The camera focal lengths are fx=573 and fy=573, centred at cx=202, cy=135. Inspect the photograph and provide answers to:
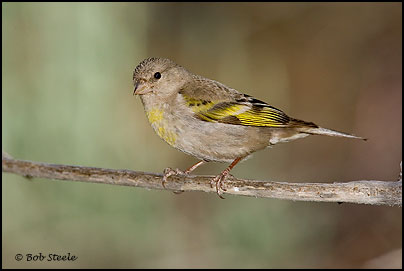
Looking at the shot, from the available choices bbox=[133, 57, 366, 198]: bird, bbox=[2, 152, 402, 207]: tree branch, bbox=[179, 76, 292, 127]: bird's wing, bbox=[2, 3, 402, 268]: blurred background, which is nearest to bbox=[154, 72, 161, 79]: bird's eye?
bbox=[133, 57, 366, 198]: bird

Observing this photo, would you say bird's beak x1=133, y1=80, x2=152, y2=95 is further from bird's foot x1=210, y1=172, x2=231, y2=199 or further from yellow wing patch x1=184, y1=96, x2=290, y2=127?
bird's foot x1=210, y1=172, x2=231, y2=199

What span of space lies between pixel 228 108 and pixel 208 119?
26cm

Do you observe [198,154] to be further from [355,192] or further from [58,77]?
[58,77]

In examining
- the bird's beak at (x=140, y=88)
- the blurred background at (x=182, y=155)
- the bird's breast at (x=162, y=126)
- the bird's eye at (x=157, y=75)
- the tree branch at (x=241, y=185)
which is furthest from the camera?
the blurred background at (x=182, y=155)

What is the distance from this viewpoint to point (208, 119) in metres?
5.64

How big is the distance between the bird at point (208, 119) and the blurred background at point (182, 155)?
223cm

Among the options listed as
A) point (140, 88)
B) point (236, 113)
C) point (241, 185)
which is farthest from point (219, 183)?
point (140, 88)

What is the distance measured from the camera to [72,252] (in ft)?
24.0

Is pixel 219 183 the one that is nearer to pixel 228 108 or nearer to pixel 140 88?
pixel 228 108

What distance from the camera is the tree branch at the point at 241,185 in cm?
432

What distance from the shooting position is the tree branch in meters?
4.32

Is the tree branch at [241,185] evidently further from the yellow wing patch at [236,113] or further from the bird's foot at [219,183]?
the yellow wing patch at [236,113]

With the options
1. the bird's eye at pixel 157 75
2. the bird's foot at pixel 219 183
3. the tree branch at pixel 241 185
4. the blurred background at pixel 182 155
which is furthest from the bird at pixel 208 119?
the blurred background at pixel 182 155

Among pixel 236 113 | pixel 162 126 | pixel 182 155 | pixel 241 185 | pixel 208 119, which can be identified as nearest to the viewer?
pixel 241 185
